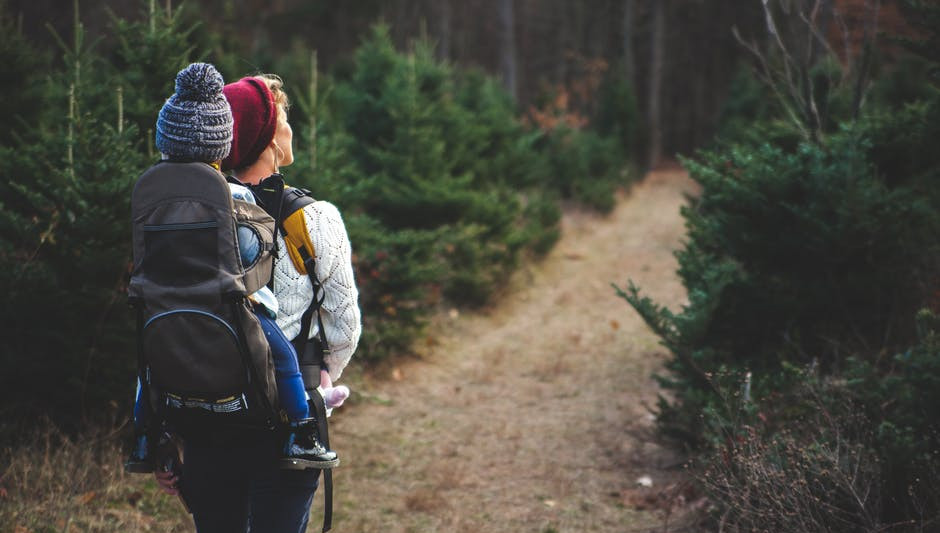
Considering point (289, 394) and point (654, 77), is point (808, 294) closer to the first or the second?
point (289, 394)

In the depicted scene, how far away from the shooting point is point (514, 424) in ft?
21.5

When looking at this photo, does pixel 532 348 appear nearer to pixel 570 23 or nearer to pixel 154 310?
pixel 154 310

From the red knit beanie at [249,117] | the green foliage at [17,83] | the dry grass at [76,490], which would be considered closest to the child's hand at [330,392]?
the red knit beanie at [249,117]

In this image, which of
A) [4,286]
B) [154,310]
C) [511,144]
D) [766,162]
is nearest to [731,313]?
[766,162]

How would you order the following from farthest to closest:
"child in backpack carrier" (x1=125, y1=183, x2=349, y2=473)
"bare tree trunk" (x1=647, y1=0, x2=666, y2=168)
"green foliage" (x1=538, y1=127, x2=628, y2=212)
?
1. "bare tree trunk" (x1=647, y1=0, x2=666, y2=168)
2. "green foliage" (x1=538, y1=127, x2=628, y2=212)
3. "child in backpack carrier" (x1=125, y1=183, x2=349, y2=473)

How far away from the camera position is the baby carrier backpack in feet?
7.11

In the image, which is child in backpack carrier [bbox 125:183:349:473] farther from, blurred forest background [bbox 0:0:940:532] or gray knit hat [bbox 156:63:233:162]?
blurred forest background [bbox 0:0:940:532]

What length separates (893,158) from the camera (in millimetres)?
5539

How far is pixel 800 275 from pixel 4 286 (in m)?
4.98

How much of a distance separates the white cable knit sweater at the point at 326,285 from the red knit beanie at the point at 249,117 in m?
0.27

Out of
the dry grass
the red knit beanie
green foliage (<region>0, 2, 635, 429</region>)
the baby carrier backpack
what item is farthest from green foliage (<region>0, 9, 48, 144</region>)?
the baby carrier backpack

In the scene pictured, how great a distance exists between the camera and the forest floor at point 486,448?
14.5ft

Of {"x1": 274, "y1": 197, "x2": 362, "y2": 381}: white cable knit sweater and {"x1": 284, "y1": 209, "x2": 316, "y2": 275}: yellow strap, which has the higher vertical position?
{"x1": 284, "y1": 209, "x2": 316, "y2": 275}: yellow strap

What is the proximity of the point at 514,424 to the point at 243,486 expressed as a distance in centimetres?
427
